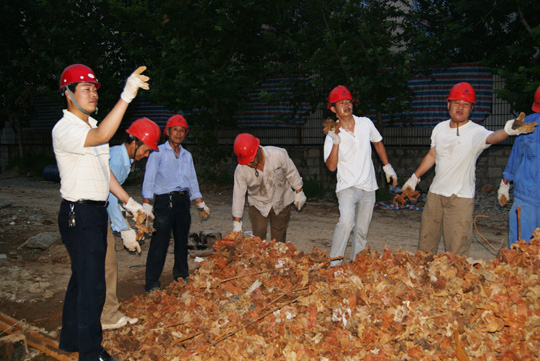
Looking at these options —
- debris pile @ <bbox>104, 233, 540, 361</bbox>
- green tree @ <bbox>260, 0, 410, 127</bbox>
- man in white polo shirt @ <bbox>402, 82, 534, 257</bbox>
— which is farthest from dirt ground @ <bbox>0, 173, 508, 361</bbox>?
green tree @ <bbox>260, 0, 410, 127</bbox>

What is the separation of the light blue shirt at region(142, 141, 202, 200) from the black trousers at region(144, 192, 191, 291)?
0.09 meters

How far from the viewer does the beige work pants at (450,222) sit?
484cm

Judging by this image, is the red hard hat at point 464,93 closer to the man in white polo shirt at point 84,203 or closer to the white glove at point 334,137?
the white glove at point 334,137

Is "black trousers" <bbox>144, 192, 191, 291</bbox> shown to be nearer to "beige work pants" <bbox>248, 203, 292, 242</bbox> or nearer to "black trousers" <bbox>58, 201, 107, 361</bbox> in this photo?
"beige work pants" <bbox>248, 203, 292, 242</bbox>

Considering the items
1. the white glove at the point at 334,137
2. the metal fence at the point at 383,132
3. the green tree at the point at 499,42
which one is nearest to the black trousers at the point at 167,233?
the white glove at the point at 334,137

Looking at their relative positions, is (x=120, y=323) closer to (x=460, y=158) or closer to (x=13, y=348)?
(x=13, y=348)

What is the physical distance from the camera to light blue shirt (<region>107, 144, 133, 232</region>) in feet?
14.2

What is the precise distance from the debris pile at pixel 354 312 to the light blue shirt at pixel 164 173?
159 cm

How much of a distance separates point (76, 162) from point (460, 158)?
3.65m

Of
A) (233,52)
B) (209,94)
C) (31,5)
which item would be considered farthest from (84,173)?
(31,5)

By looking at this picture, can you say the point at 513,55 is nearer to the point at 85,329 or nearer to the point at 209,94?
the point at 209,94

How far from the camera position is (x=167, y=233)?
530cm

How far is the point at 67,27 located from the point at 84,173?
14751 millimetres

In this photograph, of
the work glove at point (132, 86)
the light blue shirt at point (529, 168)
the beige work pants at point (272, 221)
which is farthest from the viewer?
the beige work pants at point (272, 221)
